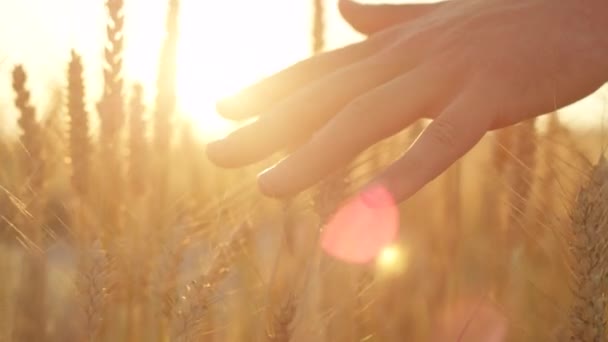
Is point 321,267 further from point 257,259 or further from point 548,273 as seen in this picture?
point 548,273

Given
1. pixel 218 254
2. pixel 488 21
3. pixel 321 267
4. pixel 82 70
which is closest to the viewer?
pixel 218 254

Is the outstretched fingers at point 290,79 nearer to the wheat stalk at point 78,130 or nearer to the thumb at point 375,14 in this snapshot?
the thumb at point 375,14

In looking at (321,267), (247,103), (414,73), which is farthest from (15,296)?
(414,73)

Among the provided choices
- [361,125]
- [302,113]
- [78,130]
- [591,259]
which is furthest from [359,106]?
[78,130]

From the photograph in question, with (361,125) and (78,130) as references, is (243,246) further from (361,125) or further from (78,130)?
(78,130)

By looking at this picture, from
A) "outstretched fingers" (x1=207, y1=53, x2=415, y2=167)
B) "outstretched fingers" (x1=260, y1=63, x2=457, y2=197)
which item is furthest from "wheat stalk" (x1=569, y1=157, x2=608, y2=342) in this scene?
"outstretched fingers" (x1=207, y1=53, x2=415, y2=167)
